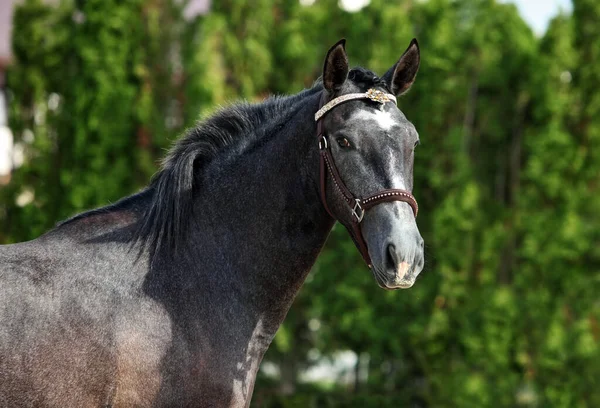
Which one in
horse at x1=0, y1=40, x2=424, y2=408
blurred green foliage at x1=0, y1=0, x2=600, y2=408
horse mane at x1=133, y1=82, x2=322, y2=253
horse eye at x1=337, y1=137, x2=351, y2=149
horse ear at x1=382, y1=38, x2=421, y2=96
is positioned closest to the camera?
horse at x1=0, y1=40, x2=424, y2=408

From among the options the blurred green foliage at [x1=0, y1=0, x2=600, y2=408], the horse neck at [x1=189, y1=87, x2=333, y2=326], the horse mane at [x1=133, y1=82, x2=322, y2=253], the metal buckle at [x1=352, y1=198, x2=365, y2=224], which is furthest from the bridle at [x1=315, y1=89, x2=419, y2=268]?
the blurred green foliage at [x1=0, y1=0, x2=600, y2=408]

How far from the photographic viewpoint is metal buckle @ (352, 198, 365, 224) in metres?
3.22

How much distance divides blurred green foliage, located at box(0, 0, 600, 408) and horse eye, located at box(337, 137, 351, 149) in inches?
218

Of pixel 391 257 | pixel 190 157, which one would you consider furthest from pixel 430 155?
pixel 391 257

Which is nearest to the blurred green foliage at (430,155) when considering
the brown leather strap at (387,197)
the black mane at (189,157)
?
the black mane at (189,157)

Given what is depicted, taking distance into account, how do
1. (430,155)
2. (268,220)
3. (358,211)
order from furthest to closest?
(430,155)
(268,220)
(358,211)

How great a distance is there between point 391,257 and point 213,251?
2.99ft

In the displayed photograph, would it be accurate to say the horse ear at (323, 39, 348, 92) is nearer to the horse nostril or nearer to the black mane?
the black mane

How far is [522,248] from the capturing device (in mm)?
8797

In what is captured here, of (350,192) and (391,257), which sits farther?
(350,192)

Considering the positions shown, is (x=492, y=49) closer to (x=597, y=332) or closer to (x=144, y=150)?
(x=597, y=332)

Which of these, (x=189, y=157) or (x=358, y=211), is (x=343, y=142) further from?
(x=189, y=157)

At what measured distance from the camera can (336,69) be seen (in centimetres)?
344

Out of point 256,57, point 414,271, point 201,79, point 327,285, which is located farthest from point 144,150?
point 414,271
